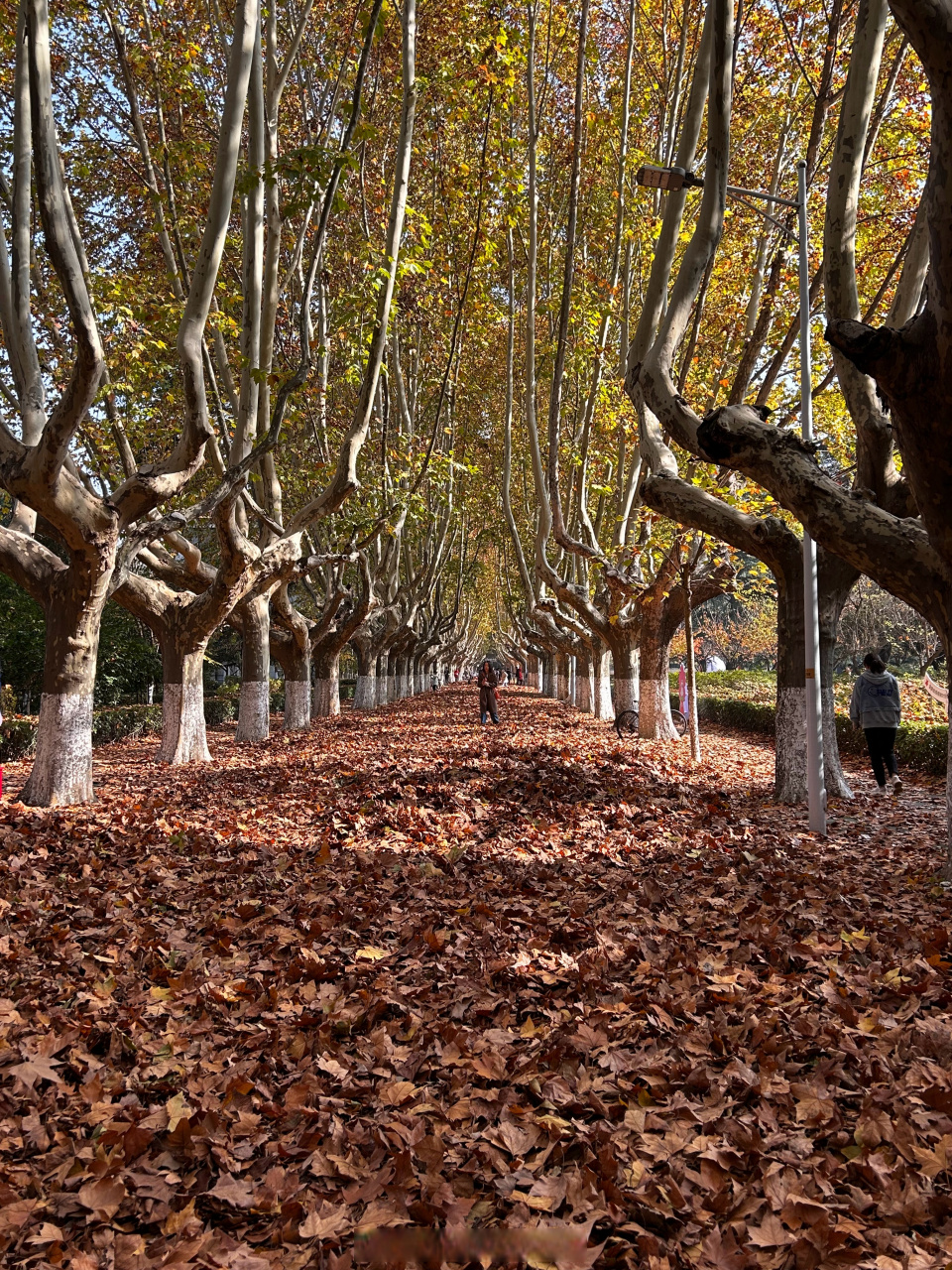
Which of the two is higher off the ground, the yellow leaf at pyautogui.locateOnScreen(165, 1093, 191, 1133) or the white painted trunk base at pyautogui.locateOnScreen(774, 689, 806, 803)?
the white painted trunk base at pyautogui.locateOnScreen(774, 689, 806, 803)

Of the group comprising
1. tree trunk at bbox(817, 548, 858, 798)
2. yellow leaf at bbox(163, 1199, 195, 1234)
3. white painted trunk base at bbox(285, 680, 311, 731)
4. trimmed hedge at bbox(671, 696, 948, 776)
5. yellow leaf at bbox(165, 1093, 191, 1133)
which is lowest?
yellow leaf at bbox(163, 1199, 195, 1234)

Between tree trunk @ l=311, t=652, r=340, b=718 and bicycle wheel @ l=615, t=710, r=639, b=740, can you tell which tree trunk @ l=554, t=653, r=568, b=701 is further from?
bicycle wheel @ l=615, t=710, r=639, b=740

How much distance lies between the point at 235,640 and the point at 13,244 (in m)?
30.7

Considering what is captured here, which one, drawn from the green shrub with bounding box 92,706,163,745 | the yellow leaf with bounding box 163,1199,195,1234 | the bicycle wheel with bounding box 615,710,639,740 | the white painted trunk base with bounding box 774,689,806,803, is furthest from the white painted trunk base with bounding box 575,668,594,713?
the yellow leaf with bounding box 163,1199,195,1234

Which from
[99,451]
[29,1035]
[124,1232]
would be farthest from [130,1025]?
[99,451]

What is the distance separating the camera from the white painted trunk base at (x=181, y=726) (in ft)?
38.8

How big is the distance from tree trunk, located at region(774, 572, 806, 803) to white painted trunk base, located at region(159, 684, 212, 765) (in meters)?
8.25

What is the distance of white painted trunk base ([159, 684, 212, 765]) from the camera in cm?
1184

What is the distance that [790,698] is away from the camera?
8.68 metres

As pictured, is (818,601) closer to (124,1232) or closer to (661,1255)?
(661,1255)

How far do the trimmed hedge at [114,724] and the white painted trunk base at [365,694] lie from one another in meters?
4.00

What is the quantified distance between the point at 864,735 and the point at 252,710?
35.7 feet

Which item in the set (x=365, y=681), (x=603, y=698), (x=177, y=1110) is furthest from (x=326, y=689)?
(x=177, y=1110)

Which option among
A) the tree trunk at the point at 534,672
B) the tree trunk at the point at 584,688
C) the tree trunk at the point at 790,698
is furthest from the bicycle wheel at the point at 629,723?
the tree trunk at the point at 534,672
